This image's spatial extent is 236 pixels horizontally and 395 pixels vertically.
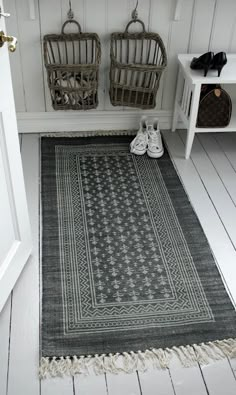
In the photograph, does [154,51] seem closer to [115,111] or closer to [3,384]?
[115,111]

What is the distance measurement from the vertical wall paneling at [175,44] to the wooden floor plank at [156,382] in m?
1.82

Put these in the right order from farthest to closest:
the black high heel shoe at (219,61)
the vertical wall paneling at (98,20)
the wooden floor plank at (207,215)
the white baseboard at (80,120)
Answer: the white baseboard at (80,120), the vertical wall paneling at (98,20), the black high heel shoe at (219,61), the wooden floor plank at (207,215)

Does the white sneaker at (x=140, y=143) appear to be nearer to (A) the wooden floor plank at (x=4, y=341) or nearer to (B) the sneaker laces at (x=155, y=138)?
(B) the sneaker laces at (x=155, y=138)

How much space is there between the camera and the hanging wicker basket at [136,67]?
2572 millimetres

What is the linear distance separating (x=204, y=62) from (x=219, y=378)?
64.0 inches

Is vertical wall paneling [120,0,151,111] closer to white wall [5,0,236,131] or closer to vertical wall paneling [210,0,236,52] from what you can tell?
white wall [5,0,236,131]

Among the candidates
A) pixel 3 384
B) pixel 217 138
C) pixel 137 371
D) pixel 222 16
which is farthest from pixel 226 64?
pixel 3 384

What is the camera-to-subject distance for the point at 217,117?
103 inches

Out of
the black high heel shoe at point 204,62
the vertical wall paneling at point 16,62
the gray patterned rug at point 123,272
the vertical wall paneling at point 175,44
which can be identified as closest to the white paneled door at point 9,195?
the gray patterned rug at point 123,272

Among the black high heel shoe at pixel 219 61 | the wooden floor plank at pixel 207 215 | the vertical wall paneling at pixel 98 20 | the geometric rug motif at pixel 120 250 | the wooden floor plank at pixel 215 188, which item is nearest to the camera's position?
the geometric rug motif at pixel 120 250

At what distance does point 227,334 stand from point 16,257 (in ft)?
2.94

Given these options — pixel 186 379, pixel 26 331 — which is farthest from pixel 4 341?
pixel 186 379

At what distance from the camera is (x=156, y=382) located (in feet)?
5.25

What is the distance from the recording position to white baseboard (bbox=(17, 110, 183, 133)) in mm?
2891
